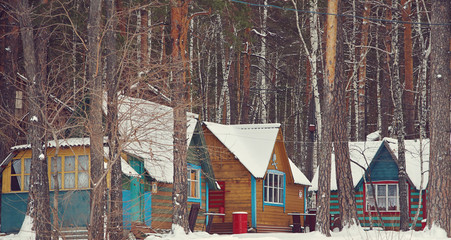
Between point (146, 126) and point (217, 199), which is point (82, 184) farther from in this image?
point (217, 199)

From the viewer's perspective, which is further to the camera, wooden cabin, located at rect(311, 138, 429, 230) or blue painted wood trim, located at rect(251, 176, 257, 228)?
wooden cabin, located at rect(311, 138, 429, 230)

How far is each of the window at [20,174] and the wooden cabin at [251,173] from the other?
8.21 meters

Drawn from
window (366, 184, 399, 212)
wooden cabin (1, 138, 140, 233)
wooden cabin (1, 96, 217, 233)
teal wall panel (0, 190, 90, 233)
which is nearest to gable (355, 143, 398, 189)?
window (366, 184, 399, 212)

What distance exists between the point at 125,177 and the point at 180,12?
5962 mm

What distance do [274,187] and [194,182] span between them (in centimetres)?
512

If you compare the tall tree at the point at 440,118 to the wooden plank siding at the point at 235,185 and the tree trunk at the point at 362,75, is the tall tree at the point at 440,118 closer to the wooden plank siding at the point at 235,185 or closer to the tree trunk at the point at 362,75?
the wooden plank siding at the point at 235,185

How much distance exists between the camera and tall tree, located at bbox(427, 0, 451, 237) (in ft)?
55.9

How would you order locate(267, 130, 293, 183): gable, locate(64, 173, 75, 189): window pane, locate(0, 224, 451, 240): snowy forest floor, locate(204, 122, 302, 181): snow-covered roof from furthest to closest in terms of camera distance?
locate(267, 130, 293, 183): gable, locate(204, 122, 302, 181): snow-covered roof, locate(64, 173, 75, 189): window pane, locate(0, 224, 451, 240): snowy forest floor

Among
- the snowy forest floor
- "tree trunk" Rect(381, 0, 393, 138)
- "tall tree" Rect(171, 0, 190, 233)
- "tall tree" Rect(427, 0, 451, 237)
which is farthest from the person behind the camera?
"tree trunk" Rect(381, 0, 393, 138)

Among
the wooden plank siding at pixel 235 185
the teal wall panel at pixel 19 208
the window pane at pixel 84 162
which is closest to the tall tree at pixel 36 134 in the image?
the teal wall panel at pixel 19 208

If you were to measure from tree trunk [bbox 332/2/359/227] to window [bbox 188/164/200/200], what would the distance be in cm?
753

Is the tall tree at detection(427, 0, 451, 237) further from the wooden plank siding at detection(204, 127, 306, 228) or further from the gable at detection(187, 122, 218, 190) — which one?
the wooden plank siding at detection(204, 127, 306, 228)

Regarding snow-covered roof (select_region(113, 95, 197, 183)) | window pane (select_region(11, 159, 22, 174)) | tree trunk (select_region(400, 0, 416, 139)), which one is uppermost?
tree trunk (select_region(400, 0, 416, 139))

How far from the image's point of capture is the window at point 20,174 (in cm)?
2283
